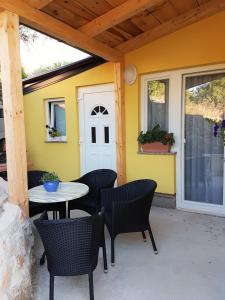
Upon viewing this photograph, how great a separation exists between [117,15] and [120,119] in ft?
5.46

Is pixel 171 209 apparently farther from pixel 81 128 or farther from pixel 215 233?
pixel 81 128

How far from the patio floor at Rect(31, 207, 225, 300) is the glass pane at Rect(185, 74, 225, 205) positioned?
2.47ft

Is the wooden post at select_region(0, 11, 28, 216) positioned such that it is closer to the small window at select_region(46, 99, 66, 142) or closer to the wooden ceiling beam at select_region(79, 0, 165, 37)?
the wooden ceiling beam at select_region(79, 0, 165, 37)

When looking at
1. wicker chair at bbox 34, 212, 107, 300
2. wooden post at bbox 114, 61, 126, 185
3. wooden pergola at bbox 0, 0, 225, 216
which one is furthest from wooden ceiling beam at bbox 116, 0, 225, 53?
wicker chair at bbox 34, 212, 107, 300

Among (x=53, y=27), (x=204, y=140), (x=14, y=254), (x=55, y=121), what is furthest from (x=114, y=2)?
(x=55, y=121)

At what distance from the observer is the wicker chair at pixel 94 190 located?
322 centimetres

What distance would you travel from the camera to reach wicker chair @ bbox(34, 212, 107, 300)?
6.30 ft

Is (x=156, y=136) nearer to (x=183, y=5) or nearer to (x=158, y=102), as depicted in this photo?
(x=158, y=102)

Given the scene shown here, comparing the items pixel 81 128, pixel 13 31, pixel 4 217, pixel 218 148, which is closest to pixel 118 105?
pixel 81 128

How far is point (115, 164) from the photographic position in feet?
15.9

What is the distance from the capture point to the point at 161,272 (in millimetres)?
2482

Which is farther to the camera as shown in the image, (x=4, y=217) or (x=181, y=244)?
(x=181, y=244)

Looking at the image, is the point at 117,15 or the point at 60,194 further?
the point at 117,15

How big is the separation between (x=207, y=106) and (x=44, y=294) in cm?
319
